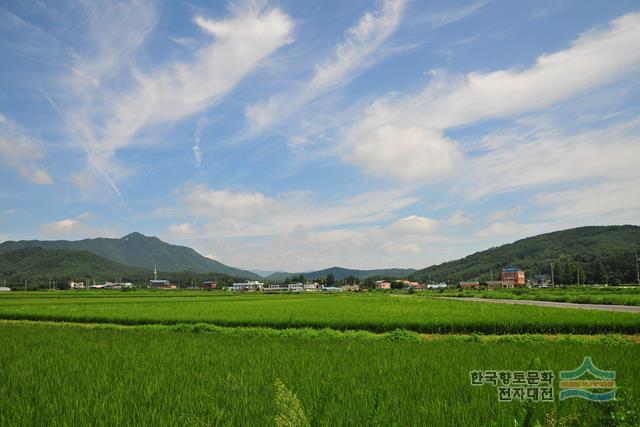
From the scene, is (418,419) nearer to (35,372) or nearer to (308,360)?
(308,360)

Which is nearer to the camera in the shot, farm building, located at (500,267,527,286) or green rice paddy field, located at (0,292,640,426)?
green rice paddy field, located at (0,292,640,426)

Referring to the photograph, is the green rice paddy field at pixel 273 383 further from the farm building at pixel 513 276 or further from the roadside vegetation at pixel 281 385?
the farm building at pixel 513 276

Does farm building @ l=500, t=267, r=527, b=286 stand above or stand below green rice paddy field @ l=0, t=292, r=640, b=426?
below

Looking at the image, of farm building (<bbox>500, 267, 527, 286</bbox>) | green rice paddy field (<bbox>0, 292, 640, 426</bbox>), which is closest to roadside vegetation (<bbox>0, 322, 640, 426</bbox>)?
green rice paddy field (<bbox>0, 292, 640, 426</bbox>)

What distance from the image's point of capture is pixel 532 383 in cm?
598

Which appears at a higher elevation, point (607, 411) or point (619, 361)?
point (607, 411)

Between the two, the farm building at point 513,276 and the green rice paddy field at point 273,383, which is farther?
the farm building at point 513,276

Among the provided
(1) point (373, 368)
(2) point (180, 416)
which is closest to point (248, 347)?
(1) point (373, 368)

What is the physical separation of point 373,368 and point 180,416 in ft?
15.7

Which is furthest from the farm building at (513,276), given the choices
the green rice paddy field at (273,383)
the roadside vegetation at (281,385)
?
the roadside vegetation at (281,385)

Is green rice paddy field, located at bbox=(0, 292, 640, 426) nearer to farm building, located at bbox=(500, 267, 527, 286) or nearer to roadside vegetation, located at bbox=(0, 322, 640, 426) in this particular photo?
roadside vegetation, located at bbox=(0, 322, 640, 426)

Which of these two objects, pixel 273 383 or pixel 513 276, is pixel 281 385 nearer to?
pixel 273 383

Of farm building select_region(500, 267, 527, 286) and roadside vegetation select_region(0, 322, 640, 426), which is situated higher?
roadside vegetation select_region(0, 322, 640, 426)

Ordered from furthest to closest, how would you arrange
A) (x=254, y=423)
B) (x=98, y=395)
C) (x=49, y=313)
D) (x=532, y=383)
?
(x=49, y=313)
(x=98, y=395)
(x=532, y=383)
(x=254, y=423)
